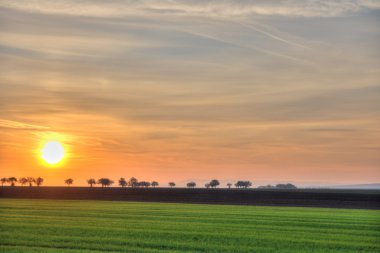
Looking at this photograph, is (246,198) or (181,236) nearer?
(181,236)

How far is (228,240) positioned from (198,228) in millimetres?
6650

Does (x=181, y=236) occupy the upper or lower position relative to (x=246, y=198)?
lower

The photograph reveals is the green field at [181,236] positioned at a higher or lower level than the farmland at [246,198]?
lower

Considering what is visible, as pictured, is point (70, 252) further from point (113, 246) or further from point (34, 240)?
point (34, 240)

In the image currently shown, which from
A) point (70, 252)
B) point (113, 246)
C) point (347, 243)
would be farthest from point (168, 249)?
point (347, 243)

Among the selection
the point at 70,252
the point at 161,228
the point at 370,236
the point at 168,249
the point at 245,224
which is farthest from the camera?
the point at 245,224

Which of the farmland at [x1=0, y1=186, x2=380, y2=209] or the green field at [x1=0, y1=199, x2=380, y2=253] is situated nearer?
the green field at [x1=0, y1=199, x2=380, y2=253]

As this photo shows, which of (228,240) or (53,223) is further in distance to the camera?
(53,223)

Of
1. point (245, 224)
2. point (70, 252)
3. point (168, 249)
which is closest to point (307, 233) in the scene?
point (245, 224)

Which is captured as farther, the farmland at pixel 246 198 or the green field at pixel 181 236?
the farmland at pixel 246 198

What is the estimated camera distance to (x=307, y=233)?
114ft

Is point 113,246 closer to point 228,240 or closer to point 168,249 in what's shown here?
point 168,249

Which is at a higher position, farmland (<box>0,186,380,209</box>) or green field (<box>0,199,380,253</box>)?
farmland (<box>0,186,380,209</box>)

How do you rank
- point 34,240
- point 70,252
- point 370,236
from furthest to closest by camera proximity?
point 370,236
point 34,240
point 70,252
